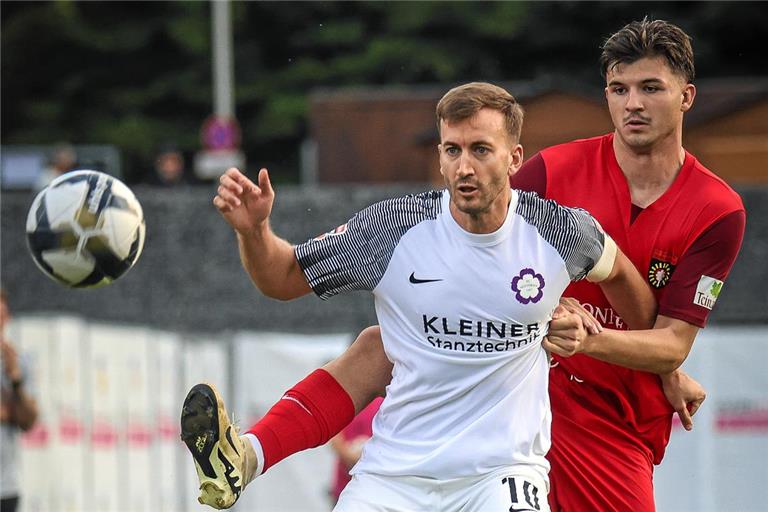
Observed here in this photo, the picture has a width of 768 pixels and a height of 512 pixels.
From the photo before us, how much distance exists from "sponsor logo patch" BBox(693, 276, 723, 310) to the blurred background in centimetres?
559

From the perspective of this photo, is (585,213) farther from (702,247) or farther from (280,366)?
(280,366)

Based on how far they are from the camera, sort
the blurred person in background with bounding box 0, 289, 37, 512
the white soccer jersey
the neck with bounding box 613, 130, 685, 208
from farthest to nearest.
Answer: the blurred person in background with bounding box 0, 289, 37, 512, the neck with bounding box 613, 130, 685, 208, the white soccer jersey

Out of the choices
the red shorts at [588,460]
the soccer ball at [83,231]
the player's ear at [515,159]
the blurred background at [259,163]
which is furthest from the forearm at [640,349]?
the blurred background at [259,163]

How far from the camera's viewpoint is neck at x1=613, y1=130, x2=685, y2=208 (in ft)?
19.6

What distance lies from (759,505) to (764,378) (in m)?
1.03

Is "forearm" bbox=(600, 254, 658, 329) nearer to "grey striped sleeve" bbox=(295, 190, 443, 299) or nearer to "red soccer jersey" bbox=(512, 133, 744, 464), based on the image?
"red soccer jersey" bbox=(512, 133, 744, 464)

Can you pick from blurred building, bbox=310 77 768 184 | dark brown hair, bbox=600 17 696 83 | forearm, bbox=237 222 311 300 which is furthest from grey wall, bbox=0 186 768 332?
forearm, bbox=237 222 311 300

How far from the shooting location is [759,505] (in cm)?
1141

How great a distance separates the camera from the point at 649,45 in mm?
5797

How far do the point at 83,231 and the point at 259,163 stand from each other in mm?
26217

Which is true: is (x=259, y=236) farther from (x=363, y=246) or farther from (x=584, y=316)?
(x=584, y=316)

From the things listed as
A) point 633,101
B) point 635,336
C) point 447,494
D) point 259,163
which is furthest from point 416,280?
point 259,163

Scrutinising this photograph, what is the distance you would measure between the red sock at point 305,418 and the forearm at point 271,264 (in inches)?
21.4

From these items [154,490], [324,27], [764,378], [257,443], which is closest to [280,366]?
[154,490]
